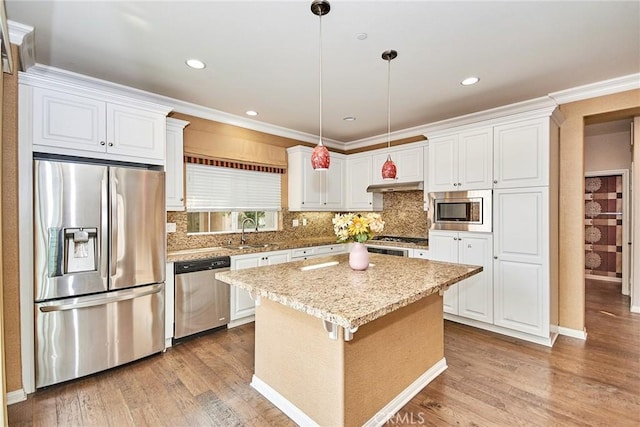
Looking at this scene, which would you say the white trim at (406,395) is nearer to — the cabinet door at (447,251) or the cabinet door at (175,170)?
the cabinet door at (447,251)

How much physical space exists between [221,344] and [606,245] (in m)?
7.18

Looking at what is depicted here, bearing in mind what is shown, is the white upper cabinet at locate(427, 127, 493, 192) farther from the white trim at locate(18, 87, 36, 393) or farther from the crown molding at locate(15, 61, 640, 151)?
the white trim at locate(18, 87, 36, 393)

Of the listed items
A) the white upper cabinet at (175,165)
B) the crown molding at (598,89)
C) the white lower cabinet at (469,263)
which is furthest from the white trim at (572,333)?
the white upper cabinet at (175,165)

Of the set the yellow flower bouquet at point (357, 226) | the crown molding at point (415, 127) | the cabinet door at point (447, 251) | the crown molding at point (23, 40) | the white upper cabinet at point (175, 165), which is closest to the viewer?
the crown molding at point (23, 40)

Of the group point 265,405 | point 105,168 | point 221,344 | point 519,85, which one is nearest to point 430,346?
point 265,405

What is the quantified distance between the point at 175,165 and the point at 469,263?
11.8 ft

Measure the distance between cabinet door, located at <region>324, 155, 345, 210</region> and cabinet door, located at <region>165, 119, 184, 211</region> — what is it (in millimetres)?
2221

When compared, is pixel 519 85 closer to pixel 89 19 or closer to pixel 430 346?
pixel 430 346

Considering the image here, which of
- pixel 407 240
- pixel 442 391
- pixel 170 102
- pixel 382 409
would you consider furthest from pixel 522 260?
pixel 170 102

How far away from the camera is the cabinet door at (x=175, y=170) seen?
335 centimetres

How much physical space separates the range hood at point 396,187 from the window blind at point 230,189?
1.52 metres

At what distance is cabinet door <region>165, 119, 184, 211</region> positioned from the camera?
11.0ft

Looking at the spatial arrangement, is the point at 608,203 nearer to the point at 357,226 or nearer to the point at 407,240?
the point at 407,240

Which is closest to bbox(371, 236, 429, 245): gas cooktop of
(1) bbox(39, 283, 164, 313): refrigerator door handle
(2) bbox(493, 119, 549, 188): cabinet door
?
(2) bbox(493, 119, 549, 188): cabinet door
